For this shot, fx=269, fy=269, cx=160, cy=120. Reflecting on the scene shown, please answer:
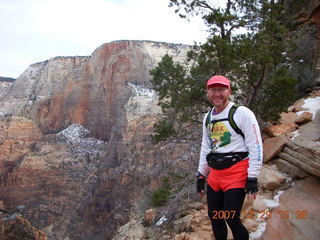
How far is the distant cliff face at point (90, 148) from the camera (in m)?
19.0

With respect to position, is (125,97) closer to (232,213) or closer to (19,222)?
(19,222)

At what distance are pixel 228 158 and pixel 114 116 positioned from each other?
28283 millimetres

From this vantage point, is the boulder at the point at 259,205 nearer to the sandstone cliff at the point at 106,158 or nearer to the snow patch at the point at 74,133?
the sandstone cliff at the point at 106,158

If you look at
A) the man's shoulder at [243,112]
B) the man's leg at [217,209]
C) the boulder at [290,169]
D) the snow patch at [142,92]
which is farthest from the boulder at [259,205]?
the snow patch at [142,92]

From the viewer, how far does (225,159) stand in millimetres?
2002

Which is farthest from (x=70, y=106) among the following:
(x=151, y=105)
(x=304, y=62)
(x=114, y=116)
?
(x=304, y=62)

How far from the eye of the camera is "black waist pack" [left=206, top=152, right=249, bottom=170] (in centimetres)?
197

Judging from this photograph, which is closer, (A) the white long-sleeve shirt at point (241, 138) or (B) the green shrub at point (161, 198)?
(A) the white long-sleeve shirt at point (241, 138)

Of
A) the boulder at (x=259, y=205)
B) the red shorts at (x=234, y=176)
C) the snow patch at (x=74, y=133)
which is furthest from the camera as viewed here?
the snow patch at (x=74, y=133)

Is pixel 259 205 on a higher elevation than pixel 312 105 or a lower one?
lower

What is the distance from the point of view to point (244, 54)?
4.32 meters

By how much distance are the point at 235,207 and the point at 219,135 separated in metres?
0.53
